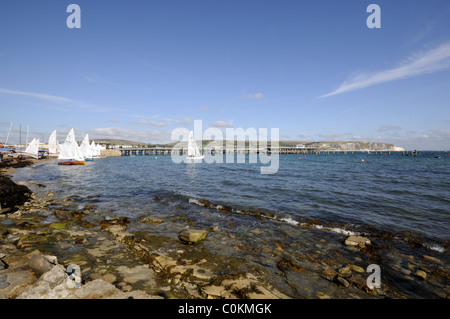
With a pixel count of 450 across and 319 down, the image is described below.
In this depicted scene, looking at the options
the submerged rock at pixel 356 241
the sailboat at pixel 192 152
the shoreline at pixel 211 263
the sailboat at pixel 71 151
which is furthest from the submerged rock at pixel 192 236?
the sailboat at pixel 192 152

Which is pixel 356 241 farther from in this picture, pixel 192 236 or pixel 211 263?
pixel 192 236

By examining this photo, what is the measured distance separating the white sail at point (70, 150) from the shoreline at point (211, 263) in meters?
45.6

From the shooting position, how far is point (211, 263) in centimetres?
669

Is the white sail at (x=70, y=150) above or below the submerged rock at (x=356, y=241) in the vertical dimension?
above

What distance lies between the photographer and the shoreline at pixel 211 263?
5330 millimetres

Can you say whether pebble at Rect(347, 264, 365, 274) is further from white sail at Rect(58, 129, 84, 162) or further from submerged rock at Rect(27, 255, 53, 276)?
white sail at Rect(58, 129, 84, 162)

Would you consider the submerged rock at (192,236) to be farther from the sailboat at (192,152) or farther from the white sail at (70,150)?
the sailboat at (192,152)

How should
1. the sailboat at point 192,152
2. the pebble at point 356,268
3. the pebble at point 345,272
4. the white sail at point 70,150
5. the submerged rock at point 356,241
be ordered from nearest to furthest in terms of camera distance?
the pebble at point 345,272
the pebble at point 356,268
the submerged rock at point 356,241
the white sail at point 70,150
the sailboat at point 192,152

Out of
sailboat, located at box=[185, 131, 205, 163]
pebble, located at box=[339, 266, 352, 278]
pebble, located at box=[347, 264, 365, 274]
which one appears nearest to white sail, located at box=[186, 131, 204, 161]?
sailboat, located at box=[185, 131, 205, 163]

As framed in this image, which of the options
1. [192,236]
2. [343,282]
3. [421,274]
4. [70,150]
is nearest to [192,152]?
[70,150]
